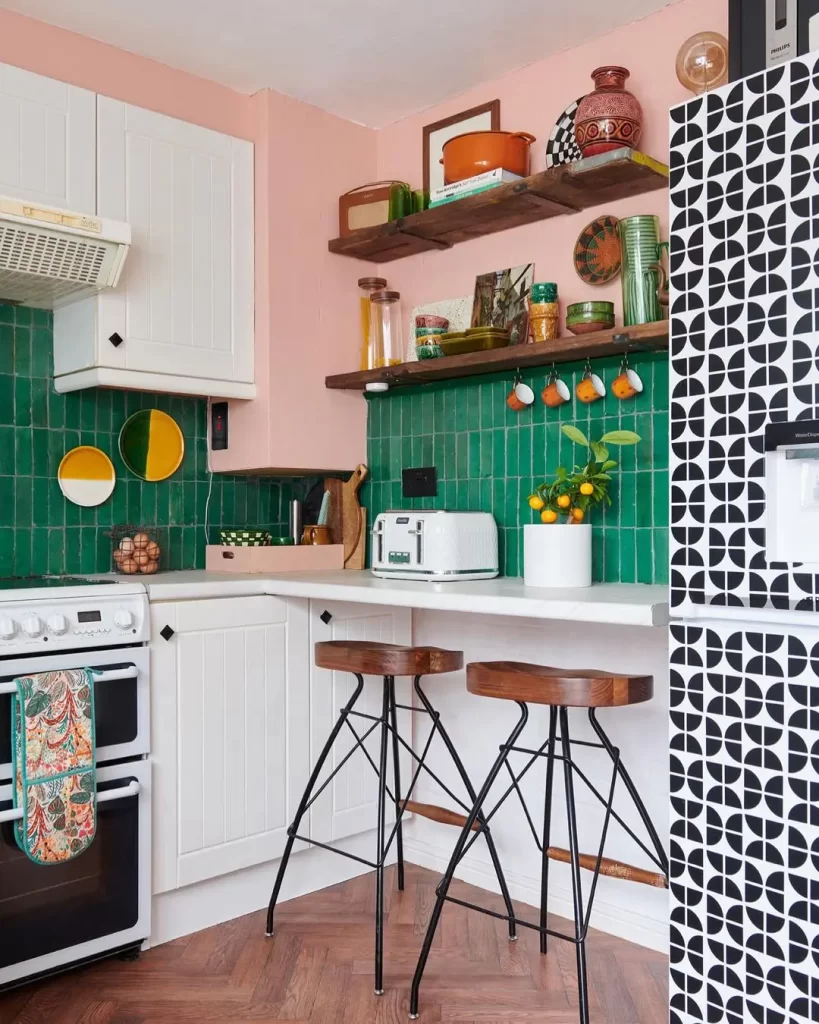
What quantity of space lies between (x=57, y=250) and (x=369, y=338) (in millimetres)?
1113

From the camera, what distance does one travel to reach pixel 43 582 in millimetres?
2668

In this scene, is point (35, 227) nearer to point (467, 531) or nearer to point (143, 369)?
point (143, 369)

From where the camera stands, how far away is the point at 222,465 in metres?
3.29

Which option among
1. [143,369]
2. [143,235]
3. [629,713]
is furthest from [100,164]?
[629,713]

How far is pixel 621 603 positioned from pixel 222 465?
171 centimetres

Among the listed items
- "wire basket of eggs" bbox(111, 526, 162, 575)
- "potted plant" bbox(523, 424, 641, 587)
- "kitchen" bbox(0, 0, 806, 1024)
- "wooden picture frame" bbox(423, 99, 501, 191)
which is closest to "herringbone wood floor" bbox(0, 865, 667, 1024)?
"kitchen" bbox(0, 0, 806, 1024)

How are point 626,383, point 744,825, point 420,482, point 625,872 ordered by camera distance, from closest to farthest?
1. point 744,825
2. point 625,872
3. point 626,383
4. point 420,482

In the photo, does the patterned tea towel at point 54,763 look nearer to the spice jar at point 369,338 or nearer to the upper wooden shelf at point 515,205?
the spice jar at point 369,338

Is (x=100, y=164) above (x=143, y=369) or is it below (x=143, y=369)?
above

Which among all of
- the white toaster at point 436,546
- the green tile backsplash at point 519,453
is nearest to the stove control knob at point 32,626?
the white toaster at point 436,546

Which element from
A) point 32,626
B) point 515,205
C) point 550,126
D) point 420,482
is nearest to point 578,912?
point 32,626

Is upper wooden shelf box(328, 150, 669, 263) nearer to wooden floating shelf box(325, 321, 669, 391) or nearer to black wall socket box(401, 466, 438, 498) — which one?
wooden floating shelf box(325, 321, 669, 391)

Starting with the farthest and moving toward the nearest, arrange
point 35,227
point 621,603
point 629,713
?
1. point 629,713
2. point 35,227
3. point 621,603

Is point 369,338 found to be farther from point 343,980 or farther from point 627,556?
point 343,980
